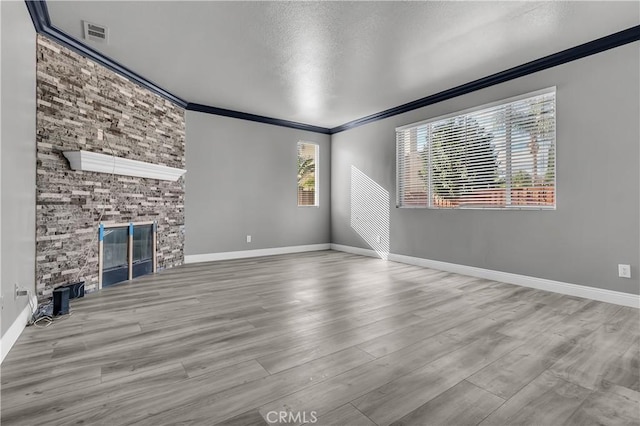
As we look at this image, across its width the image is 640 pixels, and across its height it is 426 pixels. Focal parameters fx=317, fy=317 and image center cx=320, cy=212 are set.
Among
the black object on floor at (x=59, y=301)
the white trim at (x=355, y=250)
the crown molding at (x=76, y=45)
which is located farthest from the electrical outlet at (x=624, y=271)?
the crown molding at (x=76, y=45)

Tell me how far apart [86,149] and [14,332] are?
2.05 meters

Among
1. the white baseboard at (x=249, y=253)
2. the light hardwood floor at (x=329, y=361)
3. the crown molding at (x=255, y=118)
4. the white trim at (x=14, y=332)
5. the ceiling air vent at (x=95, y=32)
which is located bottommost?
the light hardwood floor at (x=329, y=361)

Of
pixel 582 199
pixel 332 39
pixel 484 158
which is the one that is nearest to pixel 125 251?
pixel 332 39

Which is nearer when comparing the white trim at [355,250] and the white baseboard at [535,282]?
the white baseboard at [535,282]

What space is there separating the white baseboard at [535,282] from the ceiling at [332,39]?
2.54 metres

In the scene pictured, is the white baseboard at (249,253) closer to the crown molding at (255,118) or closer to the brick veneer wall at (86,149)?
the brick veneer wall at (86,149)

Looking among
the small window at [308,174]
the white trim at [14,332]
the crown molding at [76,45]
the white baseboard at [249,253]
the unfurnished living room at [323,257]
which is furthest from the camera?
the small window at [308,174]

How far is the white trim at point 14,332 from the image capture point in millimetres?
1976

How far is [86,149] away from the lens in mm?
3480

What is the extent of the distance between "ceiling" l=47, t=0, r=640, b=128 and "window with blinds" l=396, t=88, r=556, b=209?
1.84 feet

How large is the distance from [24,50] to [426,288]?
14.3ft

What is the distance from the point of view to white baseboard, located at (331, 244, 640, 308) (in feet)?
10.2

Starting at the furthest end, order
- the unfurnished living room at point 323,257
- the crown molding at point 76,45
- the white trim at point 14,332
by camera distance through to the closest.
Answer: the crown molding at point 76,45 < the white trim at point 14,332 < the unfurnished living room at point 323,257
